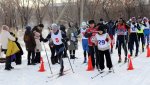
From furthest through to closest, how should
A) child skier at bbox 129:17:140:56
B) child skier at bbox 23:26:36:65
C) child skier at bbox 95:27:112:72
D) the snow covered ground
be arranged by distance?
child skier at bbox 129:17:140:56, child skier at bbox 23:26:36:65, child skier at bbox 95:27:112:72, the snow covered ground

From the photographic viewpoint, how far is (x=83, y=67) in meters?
15.6

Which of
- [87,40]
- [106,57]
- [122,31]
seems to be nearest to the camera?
[106,57]

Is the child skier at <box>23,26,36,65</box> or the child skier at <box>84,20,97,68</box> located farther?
the child skier at <box>23,26,36,65</box>

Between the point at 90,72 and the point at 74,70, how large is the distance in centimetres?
87

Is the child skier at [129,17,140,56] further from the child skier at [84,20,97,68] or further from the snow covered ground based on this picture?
the child skier at [84,20,97,68]

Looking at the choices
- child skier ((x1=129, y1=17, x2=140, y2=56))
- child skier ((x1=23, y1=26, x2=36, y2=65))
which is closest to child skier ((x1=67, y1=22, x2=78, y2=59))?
child skier ((x1=23, y1=26, x2=36, y2=65))

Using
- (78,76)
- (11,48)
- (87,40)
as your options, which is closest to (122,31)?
(87,40)

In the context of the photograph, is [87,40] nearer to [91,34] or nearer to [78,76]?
[91,34]

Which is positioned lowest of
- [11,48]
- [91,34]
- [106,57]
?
[106,57]

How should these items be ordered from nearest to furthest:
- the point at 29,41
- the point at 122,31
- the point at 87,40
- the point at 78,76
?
the point at 78,76
the point at 122,31
the point at 87,40
the point at 29,41

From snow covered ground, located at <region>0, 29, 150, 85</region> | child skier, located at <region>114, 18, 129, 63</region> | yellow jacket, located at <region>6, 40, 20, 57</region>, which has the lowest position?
snow covered ground, located at <region>0, 29, 150, 85</region>

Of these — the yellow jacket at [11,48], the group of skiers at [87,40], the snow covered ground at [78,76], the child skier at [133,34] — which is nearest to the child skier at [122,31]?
the group of skiers at [87,40]

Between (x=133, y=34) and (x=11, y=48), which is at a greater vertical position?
(x=133, y=34)

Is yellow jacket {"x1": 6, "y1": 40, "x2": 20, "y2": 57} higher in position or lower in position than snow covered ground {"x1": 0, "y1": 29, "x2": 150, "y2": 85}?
higher
